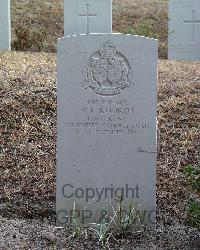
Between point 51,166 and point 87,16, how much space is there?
5.20m

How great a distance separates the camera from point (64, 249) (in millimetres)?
4004

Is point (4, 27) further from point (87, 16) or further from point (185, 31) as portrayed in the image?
point (185, 31)

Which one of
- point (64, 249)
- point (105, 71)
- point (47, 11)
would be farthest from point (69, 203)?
point (47, 11)

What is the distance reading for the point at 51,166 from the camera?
5.40 meters

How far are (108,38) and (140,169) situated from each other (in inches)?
37.7

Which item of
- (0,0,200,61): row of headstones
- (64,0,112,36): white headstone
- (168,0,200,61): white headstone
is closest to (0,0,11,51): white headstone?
(0,0,200,61): row of headstones

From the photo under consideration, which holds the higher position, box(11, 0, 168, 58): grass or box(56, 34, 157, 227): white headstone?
box(11, 0, 168, 58): grass

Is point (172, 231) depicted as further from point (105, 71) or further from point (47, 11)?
point (47, 11)

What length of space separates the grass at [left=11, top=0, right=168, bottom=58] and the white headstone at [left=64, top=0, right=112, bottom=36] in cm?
186

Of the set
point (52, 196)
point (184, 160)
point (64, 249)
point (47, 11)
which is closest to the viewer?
point (64, 249)

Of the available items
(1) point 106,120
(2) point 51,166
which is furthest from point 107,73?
(2) point 51,166

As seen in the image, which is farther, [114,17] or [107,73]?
[114,17]

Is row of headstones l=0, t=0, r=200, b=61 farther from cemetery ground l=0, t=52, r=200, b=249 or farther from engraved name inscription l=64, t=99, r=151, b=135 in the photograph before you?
engraved name inscription l=64, t=99, r=151, b=135

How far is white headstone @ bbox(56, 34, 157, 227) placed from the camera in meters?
4.30
